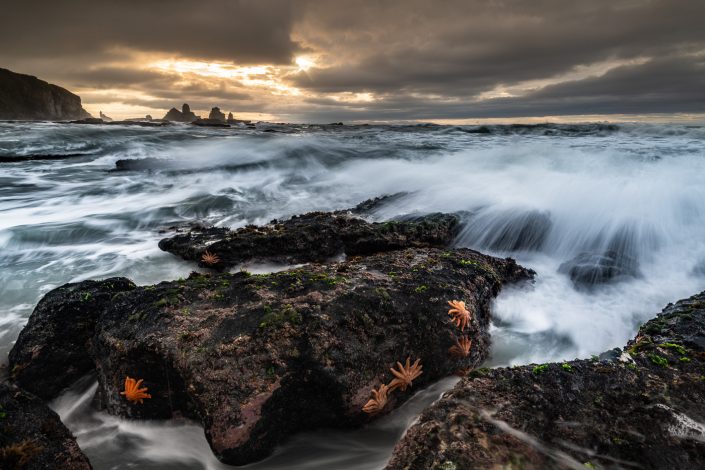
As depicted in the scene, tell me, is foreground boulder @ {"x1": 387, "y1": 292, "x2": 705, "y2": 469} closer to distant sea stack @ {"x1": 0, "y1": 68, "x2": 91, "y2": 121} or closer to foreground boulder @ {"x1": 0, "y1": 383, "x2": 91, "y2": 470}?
foreground boulder @ {"x1": 0, "y1": 383, "x2": 91, "y2": 470}

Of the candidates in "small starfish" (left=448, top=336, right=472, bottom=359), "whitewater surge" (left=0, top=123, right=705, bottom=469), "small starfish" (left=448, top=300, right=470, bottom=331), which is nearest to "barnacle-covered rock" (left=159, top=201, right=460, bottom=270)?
"whitewater surge" (left=0, top=123, right=705, bottom=469)

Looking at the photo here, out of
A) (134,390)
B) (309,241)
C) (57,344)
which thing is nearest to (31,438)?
(134,390)

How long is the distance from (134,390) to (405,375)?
241cm

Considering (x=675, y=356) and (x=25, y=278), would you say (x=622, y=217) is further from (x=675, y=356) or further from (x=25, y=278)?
(x=25, y=278)

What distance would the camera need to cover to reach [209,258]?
6328mm

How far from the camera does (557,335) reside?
5.39 meters

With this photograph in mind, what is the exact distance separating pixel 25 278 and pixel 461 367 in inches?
310

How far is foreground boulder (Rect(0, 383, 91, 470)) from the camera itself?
8.29ft

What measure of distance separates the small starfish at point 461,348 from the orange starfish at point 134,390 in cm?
286

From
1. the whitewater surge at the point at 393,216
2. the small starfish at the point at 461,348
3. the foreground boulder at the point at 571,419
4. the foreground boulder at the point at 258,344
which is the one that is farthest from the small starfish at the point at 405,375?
the foreground boulder at the point at 571,419

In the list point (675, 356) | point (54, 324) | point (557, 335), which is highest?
point (675, 356)

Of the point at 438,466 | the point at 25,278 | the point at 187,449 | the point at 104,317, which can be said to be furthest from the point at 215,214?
the point at 438,466

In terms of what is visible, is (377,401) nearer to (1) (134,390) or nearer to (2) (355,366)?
(2) (355,366)

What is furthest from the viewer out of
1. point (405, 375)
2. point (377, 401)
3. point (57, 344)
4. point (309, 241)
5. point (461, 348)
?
point (309, 241)
